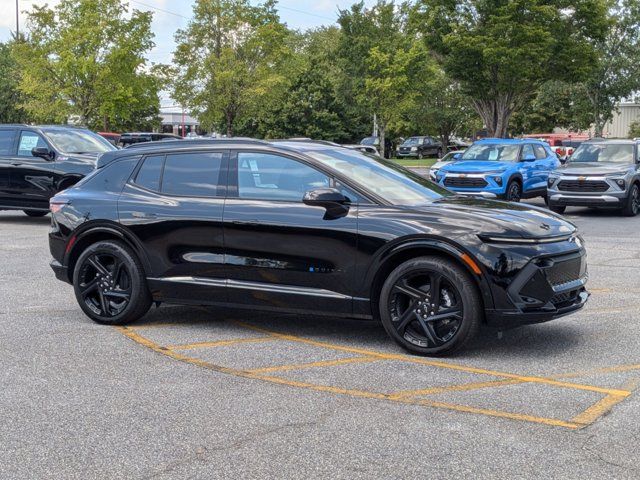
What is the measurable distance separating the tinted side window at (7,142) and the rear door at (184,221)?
10.1 metres

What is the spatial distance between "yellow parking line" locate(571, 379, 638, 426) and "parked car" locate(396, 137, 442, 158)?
5514 cm

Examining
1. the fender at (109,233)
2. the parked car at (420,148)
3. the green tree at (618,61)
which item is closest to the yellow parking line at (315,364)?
the fender at (109,233)

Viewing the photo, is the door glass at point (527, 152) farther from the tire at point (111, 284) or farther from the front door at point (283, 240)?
the tire at point (111, 284)

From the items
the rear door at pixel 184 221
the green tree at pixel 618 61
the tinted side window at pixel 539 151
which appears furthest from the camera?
the green tree at pixel 618 61

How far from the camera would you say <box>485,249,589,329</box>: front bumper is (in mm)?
6078

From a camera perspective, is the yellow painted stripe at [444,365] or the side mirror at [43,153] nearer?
the yellow painted stripe at [444,365]

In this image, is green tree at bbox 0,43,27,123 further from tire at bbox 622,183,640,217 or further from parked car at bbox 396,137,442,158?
tire at bbox 622,183,640,217

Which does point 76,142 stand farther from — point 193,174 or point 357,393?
point 357,393

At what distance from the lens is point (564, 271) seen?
6.35 m

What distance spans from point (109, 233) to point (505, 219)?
346 cm

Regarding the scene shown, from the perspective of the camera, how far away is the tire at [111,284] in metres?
7.35

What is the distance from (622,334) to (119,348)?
409 centimetres

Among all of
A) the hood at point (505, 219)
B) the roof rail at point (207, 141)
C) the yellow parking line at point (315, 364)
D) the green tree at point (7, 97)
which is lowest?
the yellow parking line at point (315, 364)

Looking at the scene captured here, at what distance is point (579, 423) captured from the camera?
15.6 ft
